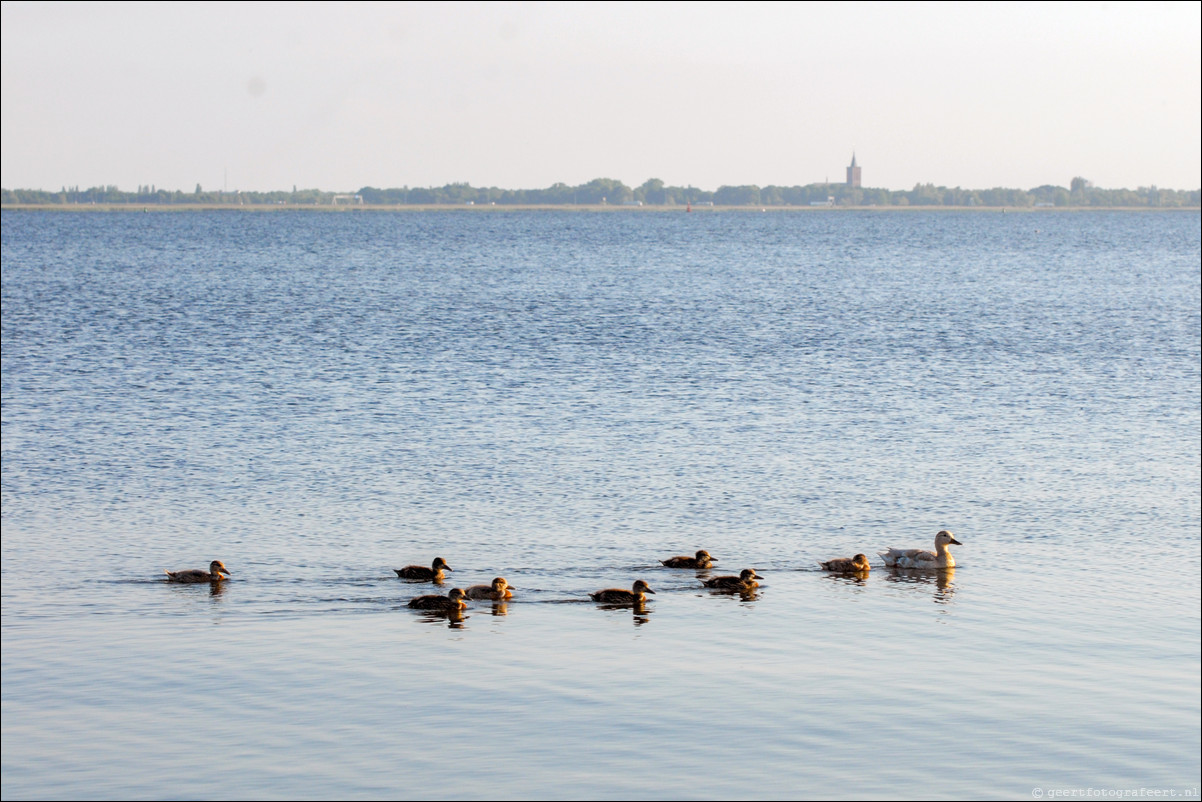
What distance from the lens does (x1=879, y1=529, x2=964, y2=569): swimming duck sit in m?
19.8

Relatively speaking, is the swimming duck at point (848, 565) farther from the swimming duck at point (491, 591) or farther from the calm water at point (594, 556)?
the swimming duck at point (491, 591)

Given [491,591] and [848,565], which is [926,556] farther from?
[491,591]

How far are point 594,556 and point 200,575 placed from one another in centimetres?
574

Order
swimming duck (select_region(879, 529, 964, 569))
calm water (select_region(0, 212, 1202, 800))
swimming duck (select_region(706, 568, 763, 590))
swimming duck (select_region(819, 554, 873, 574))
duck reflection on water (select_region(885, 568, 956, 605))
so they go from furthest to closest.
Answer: swimming duck (select_region(879, 529, 964, 569)) → swimming duck (select_region(819, 554, 873, 574)) → duck reflection on water (select_region(885, 568, 956, 605)) → swimming duck (select_region(706, 568, 763, 590)) → calm water (select_region(0, 212, 1202, 800))

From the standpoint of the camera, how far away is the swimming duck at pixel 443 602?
17.5 m

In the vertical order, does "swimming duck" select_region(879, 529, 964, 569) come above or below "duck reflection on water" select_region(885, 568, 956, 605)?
above

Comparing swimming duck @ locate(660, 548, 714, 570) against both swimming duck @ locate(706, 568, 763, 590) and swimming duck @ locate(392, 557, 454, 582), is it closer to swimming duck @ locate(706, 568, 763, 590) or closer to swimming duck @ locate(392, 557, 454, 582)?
swimming duck @ locate(706, 568, 763, 590)

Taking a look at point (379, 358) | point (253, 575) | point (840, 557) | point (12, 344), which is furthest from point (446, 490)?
point (12, 344)

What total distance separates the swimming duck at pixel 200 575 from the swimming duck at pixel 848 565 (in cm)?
860

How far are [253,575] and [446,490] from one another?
6.30 m

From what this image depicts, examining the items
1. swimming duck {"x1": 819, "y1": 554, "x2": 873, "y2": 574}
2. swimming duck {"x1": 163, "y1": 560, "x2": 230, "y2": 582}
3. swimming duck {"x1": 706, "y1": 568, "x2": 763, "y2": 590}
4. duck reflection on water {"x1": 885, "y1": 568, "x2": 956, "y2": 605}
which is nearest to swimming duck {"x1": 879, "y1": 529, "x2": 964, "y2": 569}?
duck reflection on water {"x1": 885, "y1": 568, "x2": 956, "y2": 605}

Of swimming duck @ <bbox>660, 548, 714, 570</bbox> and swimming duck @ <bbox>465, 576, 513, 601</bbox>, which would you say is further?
swimming duck @ <bbox>660, 548, 714, 570</bbox>

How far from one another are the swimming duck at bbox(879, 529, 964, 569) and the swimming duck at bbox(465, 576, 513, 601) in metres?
6.02

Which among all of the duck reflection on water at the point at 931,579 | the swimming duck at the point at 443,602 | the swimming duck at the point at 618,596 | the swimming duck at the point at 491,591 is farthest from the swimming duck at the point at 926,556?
the swimming duck at the point at 443,602
